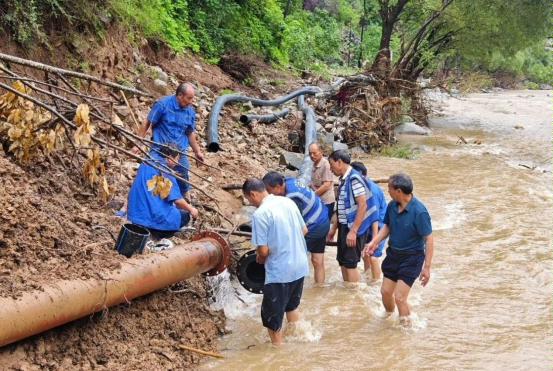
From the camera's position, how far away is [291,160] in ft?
35.4

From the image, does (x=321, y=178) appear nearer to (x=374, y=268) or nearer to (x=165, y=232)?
(x=374, y=268)

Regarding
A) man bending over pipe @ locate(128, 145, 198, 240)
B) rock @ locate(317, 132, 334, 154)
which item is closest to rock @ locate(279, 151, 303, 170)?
rock @ locate(317, 132, 334, 154)

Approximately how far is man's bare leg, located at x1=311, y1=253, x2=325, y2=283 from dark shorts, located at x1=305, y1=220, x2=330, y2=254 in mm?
106

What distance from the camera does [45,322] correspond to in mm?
3855

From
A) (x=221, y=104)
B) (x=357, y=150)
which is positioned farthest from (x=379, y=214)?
(x=357, y=150)

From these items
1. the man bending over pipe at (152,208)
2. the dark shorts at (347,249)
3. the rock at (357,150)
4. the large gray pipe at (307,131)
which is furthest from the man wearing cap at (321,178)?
the rock at (357,150)

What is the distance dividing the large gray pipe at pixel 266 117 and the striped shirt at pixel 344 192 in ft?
20.4

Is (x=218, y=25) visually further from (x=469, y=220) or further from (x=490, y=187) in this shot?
→ (x=469, y=220)

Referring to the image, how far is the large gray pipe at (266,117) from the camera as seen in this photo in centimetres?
1227

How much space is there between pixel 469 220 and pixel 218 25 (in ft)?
32.1

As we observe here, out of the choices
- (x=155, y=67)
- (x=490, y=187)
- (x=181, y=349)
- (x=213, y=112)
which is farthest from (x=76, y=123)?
(x=490, y=187)

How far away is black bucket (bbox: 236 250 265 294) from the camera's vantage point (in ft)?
18.4

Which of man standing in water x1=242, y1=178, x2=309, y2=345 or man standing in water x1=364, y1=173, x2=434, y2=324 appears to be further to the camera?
man standing in water x1=364, y1=173, x2=434, y2=324

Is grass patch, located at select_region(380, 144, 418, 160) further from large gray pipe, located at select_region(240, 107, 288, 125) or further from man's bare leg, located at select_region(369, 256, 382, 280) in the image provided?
man's bare leg, located at select_region(369, 256, 382, 280)
